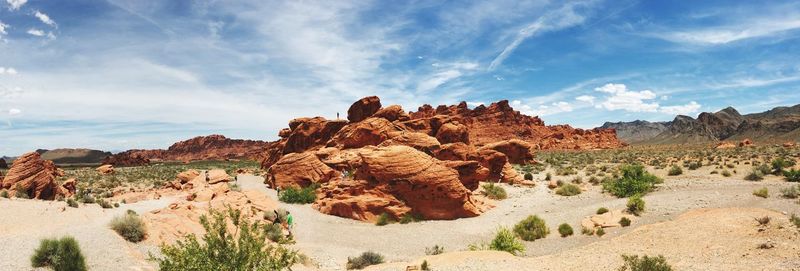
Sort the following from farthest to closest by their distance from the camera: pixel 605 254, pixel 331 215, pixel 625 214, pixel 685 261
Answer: pixel 331 215, pixel 625 214, pixel 605 254, pixel 685 261

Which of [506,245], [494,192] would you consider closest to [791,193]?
[506,245]

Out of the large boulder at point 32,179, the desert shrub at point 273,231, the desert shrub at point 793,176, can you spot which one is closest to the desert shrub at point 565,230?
the desert shrub at point 273,231

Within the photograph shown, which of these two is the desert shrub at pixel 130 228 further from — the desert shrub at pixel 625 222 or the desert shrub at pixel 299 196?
the desert shrub at pixel 625 222

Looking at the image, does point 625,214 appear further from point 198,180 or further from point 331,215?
point 198,180

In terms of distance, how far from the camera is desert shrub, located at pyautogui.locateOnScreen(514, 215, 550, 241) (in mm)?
19047

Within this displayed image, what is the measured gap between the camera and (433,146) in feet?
121

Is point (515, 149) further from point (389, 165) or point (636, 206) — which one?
point (636, 206)

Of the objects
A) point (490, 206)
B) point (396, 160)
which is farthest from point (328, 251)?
point (490, 206)

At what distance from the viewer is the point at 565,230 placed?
62.2ft

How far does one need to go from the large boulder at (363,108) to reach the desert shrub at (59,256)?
4511 cm

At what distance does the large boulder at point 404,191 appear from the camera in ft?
79.6

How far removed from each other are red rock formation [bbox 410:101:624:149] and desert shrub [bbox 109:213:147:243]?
10241 centimetres

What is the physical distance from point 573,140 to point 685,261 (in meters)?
116

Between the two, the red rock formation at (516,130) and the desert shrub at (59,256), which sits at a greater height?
the red rock formation at (516,130)
